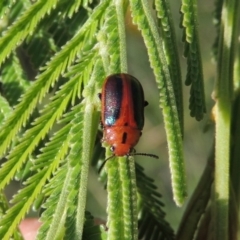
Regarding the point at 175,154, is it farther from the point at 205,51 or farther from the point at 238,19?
the point at 205,51

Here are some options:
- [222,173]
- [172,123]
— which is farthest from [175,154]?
[222,173]

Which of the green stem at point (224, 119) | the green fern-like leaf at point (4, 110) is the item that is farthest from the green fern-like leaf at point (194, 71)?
the green fern-like leaf at point (4, 110)

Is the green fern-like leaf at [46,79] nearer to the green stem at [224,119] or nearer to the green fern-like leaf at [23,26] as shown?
the green fern-like leaf at [23,26]

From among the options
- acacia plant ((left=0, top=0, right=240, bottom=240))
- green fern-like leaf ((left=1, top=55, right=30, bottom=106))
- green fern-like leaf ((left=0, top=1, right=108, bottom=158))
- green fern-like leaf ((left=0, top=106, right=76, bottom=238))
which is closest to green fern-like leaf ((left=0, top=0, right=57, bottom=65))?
acacia plant ((left=0, top=0, right=240, bottom=240))

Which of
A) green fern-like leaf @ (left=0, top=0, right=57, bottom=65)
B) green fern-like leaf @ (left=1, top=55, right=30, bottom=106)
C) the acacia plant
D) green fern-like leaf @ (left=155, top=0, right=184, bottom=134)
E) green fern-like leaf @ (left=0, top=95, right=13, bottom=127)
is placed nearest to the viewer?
the acacia plant

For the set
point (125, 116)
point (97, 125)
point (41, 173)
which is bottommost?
point (41, 173)

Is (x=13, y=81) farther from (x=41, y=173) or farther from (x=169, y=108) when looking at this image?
(x=169, y=108)

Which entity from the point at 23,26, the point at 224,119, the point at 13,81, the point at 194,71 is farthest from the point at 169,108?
the point at 13,81

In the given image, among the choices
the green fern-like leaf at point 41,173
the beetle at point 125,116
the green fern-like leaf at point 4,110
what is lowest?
the green fern-like leaf at point 41,173

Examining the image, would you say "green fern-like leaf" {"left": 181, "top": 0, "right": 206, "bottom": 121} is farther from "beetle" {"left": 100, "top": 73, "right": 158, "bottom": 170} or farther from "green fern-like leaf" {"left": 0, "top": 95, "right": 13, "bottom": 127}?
"green fern-like leaf" {"left": 0, "top": 95, "right": 13, "bottom": 127}
